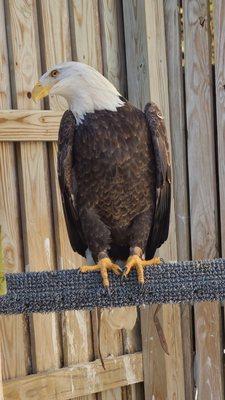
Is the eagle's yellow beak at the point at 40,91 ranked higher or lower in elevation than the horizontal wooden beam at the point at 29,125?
higher

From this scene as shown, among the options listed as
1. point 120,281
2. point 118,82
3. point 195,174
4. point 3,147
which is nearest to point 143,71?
point 118,82

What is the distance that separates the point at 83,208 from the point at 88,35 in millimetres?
929

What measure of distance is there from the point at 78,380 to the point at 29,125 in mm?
1152

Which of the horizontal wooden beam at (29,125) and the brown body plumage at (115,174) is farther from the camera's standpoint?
the horizontal wooden beam at (29,125)

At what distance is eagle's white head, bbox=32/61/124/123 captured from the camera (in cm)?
226

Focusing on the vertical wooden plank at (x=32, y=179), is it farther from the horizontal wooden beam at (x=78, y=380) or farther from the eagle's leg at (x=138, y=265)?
the eagle's leg at (x=138, y=265)

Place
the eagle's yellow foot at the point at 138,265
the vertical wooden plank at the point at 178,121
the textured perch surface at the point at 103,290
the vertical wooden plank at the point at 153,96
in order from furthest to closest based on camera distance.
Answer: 1. the vertical wooden plank at the point at 178,121
2. the vertical wooden plank at the point at 153,96
3. the eagle's yellow foot at the point at 138,265
4. the textured perch surface at the point at 103,290

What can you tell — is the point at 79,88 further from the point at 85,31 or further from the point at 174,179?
the point at 174,179

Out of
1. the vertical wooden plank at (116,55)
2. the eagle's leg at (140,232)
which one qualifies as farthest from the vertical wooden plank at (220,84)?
the eagle's leg at (140,232)

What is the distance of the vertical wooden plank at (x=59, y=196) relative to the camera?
2.76 metres

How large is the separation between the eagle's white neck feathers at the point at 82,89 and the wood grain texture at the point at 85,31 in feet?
1.93

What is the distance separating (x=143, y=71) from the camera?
113 inches

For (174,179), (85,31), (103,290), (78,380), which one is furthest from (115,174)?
(78,380)

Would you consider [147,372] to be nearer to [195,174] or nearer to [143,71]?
[195,174]
